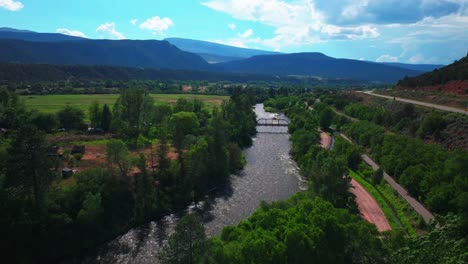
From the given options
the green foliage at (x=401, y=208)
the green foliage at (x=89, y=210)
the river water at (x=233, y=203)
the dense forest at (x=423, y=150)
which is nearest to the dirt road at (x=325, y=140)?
the dense forest at (x=423, y=150)

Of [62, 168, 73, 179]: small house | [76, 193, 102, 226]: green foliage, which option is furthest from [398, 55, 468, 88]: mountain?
[62, 168, 73, 179]: small house

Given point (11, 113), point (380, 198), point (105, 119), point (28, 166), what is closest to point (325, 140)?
point (380, 198)

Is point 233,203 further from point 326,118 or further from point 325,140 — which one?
point 326,118

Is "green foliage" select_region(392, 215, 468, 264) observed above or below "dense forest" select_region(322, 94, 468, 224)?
above

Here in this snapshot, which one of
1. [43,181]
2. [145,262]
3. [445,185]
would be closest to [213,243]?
[145,262]

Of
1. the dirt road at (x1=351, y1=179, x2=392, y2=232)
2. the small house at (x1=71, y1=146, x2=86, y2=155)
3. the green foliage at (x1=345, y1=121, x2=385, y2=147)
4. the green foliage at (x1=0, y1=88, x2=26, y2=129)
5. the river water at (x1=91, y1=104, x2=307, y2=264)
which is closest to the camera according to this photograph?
the river water at (x1=91, y1=104, x2=307, y2=264)

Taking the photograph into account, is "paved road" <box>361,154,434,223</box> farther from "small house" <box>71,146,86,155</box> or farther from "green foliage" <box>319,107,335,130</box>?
"small house" <box>71,146,86,155</box>

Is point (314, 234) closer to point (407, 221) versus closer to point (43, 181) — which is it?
point (407, 221)
